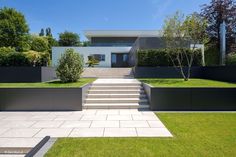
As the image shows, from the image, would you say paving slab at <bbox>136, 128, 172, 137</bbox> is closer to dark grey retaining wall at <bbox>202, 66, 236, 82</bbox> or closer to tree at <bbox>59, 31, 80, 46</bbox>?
dark grey retaining wall at <bbox>202, 66, 236, 82</bbox>

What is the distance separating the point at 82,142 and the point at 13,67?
400 inches

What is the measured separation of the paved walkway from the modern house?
10.2 meters

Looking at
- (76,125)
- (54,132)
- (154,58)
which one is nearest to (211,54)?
(154,58)

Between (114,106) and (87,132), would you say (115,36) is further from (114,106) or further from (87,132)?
(87,132)

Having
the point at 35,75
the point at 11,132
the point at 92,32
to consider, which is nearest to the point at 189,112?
the point at 11,132

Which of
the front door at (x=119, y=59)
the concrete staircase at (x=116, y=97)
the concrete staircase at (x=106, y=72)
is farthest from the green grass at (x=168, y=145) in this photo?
the front door at (x=119, y=59)

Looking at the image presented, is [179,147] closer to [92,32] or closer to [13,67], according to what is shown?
[13,67]

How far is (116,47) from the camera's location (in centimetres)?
3081

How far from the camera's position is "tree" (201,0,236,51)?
18.0m

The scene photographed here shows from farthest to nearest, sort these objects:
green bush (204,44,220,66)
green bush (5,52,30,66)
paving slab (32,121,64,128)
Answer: green bush (204,44,220,66) → green bush (5,52,30,66) → paving slab (32,121,64,128)

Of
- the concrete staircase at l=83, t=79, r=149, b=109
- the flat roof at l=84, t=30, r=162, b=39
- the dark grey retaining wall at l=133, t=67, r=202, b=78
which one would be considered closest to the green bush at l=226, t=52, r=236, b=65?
the dark grey retaining wall at l=133, t=67, r=202, b=78

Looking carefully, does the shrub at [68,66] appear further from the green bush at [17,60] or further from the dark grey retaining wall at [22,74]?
the green bush at [17,60]

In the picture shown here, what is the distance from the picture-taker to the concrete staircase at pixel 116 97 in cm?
912

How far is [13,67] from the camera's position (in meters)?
13.3
